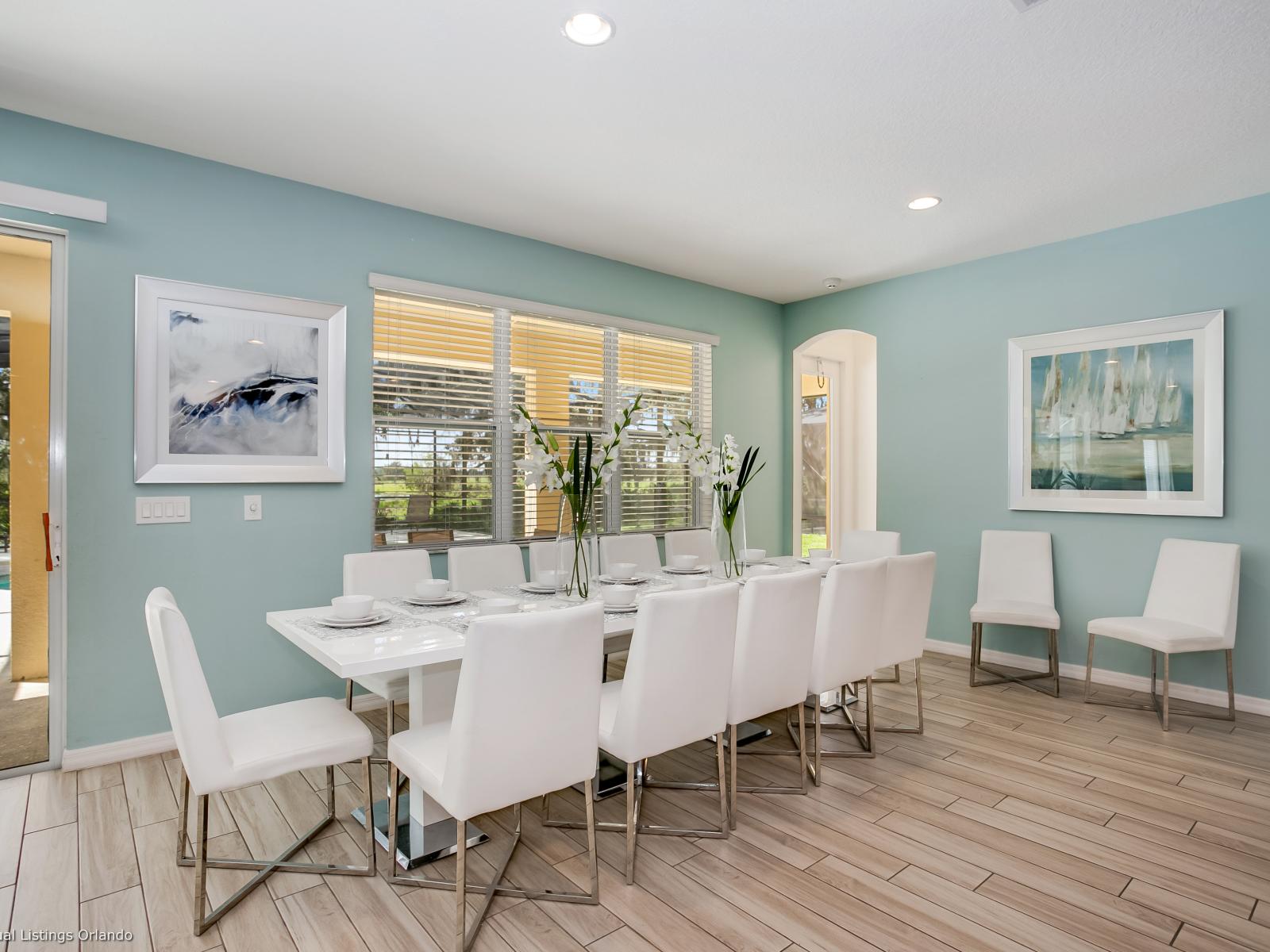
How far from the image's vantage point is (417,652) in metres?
2.02

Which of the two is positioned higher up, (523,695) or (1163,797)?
(523,695)

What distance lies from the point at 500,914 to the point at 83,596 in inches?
89.0

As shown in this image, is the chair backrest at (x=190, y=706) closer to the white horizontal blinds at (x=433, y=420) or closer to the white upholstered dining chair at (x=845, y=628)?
the white horizontal blinds at (x=433, y=420)

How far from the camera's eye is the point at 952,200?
3.77 metres

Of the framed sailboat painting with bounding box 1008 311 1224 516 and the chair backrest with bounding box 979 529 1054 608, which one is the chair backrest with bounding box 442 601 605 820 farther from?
the framed sailboat painting with bounding box 1008 311 1224 516

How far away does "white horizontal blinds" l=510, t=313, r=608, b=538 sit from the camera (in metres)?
4.35

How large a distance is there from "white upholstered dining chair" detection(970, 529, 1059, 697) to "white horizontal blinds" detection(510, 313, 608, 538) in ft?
8.10

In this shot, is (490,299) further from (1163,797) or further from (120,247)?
(1163,797)

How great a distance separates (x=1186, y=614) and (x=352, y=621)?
4.11m

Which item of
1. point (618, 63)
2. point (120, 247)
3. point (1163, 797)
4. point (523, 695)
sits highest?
point (618, 63)

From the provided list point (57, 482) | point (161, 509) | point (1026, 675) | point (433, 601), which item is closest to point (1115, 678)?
point (1026, 675)

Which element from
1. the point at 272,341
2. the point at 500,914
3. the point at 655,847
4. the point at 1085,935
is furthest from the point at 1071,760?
the point at 272,341

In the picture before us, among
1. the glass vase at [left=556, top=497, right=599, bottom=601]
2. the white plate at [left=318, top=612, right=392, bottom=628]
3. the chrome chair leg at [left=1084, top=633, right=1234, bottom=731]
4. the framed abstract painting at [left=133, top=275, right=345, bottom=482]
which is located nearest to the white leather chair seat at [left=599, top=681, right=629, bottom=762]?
the glass vase at [left=556, top=497, right=599, bottom=601]

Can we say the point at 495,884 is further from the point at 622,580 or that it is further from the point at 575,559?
the point at 622,580
